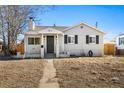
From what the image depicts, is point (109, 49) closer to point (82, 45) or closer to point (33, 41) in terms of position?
point (82, 45)

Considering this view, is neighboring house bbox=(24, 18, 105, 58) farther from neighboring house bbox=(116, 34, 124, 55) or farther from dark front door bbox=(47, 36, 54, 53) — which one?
neighboring house bbox=(116, 34, 124, 55)

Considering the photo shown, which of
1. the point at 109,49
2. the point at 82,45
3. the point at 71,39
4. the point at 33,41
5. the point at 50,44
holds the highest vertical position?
the point at 71,39

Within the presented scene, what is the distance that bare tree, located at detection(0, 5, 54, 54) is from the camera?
83.3 feet

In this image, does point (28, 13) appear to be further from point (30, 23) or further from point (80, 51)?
point (80, 51)

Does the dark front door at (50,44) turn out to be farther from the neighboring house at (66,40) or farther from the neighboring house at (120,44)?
the neighboring house at (120,44)

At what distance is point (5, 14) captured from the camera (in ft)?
82.7

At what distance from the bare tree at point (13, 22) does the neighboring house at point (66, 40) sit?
1925mm

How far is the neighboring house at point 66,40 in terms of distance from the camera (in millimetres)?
23734

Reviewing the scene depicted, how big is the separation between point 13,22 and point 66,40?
5.45 meters

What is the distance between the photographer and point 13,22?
2605 cm

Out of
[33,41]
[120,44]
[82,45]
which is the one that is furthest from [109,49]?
[33,41]
